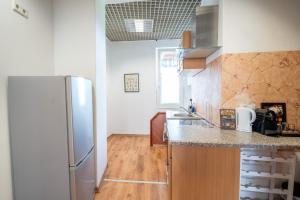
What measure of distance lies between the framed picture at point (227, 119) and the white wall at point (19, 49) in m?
2.00

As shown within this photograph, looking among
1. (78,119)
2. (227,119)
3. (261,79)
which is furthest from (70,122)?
(261,79)

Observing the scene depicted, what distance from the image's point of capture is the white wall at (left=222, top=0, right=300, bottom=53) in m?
1.83

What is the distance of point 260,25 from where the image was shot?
6.15ft

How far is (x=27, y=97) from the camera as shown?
1521 millimetres

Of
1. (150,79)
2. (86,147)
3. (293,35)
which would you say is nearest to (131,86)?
(150,79)

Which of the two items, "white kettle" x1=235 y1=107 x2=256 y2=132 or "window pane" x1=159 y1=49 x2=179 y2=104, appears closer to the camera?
"white kettle" x1=235 y1=107 x2=256 y2=132

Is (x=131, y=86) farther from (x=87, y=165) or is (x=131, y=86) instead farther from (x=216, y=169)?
(x=216, y=169)

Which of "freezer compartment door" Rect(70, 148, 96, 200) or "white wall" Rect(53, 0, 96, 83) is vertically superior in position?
"white wall" Rect(53, 0, 96, 83)

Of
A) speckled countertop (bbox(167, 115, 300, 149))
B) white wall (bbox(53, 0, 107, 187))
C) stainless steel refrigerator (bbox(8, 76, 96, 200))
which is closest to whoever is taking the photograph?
speckled countertop (bbox(167, 115, 300, 149))

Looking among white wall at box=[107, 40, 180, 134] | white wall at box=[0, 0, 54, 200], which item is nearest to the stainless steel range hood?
white wall at box=[0, 0, 54, 200]

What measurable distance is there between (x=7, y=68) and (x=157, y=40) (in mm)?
3936

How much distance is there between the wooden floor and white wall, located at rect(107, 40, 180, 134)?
893 mm

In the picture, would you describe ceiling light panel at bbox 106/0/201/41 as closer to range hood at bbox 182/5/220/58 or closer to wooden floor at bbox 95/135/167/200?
range hood at bbox 182/5/220/58

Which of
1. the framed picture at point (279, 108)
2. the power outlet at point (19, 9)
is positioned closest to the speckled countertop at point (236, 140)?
the framed picture at point (279, 108)
